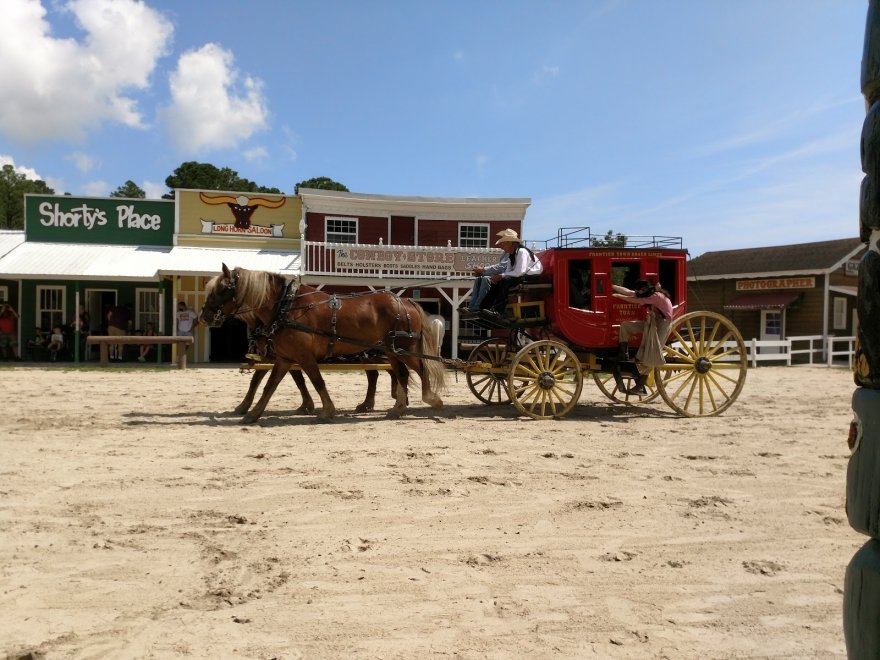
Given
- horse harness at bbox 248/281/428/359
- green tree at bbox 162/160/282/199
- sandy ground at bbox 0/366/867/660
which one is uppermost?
green tree at bbox 162/160/282/199

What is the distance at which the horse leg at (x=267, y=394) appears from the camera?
751 cm

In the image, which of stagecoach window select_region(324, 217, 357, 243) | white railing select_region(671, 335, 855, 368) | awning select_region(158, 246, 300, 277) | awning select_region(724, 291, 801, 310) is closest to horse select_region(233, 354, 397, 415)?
awning select_region(158, 246, 300, 277)

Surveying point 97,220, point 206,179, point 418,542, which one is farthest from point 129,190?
point 418,542

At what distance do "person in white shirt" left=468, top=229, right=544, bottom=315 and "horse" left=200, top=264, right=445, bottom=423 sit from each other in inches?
33.6

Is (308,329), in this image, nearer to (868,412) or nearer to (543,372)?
(543,372)

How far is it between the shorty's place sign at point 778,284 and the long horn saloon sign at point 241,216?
18895 millimetres

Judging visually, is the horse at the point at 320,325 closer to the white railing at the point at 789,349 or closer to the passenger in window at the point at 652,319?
the passenger in window at the point at 652,319

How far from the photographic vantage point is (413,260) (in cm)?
1794

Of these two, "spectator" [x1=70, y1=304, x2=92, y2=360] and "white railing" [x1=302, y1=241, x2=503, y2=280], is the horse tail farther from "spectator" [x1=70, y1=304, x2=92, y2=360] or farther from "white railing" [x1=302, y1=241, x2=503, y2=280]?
"spectator" [x1=70, y1=304, x2=92, y2=360]

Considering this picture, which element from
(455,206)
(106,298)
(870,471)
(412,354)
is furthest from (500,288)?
(106,298)

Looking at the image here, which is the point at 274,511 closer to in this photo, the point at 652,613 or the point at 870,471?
the point at 652,613

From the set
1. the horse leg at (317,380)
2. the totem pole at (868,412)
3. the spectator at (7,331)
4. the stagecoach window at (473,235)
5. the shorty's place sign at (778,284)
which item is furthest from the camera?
the shorty's place sign at (778,284)

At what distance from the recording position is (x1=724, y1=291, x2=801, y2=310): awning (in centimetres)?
2405

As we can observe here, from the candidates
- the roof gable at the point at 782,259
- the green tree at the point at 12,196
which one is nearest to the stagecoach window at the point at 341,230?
the roof gable at the point at 782,259
